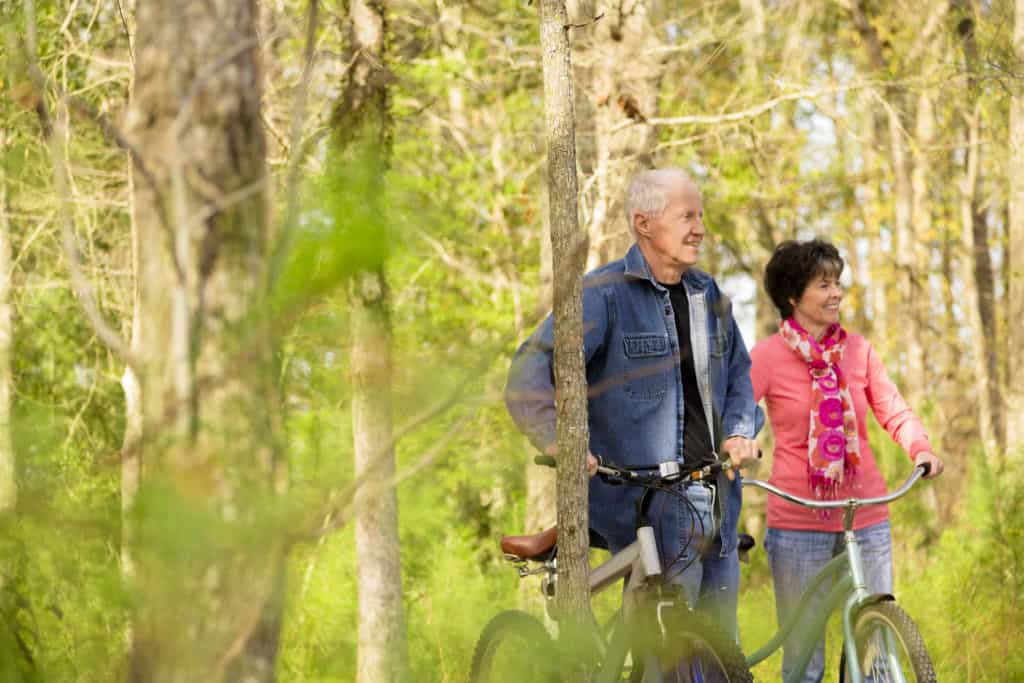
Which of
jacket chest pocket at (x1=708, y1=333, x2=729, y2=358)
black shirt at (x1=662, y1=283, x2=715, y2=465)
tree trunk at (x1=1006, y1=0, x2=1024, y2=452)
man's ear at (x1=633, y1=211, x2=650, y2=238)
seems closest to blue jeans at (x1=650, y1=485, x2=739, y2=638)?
black shirt at (x1=662, y1=283, x2=715, y2=465)

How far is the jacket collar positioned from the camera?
4.25 metres

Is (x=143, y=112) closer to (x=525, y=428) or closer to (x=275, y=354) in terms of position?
(x=275, y=354)

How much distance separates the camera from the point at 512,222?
490 inches

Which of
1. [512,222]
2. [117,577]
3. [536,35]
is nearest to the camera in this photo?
[117,577]

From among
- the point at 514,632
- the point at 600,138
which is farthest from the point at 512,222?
the point at 514,632

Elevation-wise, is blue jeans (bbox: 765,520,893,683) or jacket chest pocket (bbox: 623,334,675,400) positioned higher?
jacket chest pocket (bbox: 623,334,675,400)

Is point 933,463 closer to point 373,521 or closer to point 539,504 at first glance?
point 373,521

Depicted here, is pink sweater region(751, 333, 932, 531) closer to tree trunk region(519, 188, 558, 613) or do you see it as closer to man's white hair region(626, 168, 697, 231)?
man's white hair region(626, 168, 697, 231)

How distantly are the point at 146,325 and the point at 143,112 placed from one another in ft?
1.25

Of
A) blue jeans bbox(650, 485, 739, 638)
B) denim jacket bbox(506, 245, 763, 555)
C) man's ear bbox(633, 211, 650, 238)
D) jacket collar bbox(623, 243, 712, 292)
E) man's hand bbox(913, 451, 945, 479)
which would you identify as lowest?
blue jeans bbox(650, 485, 739, 638)

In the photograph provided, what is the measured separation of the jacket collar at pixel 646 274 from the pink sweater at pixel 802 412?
2.22 feet

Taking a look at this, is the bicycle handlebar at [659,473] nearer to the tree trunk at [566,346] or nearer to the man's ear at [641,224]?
the tree trunk at [566,346]

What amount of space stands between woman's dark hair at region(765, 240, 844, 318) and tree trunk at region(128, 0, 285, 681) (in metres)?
2.97

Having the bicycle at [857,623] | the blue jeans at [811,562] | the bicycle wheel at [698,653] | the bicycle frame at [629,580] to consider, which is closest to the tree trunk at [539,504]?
the blue jeans at [811,562]
